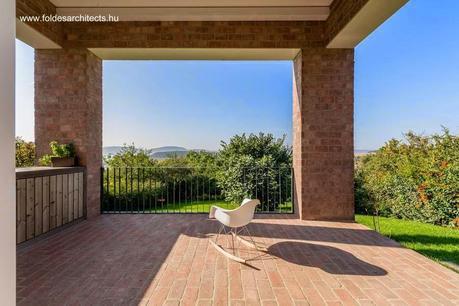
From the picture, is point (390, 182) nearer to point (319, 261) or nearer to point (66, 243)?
point (319, 261)

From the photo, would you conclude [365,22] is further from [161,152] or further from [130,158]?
[161,152]

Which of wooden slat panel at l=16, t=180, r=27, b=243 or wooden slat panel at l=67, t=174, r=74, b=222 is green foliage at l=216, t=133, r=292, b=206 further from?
wooden slat panel at l=16, t=180, r=27, b=243

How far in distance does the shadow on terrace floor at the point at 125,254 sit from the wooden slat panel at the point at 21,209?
0.18 meters

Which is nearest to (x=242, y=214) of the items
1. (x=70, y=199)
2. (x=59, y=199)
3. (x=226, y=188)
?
(x=59, y=199)

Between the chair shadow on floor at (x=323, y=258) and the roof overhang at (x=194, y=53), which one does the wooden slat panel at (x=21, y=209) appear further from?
the chair shadow on floor at (x=323, y=258)

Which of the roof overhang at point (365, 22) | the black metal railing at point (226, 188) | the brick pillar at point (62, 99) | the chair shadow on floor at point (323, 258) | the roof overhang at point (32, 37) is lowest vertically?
the chair shadow on floor at point (323, 258)

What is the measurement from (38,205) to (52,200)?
0.34 m

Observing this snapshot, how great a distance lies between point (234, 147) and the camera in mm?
8156

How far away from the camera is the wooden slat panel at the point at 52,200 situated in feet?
14.7

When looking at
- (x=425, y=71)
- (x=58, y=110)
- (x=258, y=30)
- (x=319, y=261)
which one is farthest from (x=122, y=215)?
(x=425, y=71)

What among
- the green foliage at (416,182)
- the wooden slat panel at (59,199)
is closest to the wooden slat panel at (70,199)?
the wooden slat panel at (59,199)

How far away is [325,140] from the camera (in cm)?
546

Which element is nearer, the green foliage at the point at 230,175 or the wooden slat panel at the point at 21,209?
the wooden slat panel at the point at 21,209

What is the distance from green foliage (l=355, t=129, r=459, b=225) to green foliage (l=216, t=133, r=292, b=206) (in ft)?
6.53
